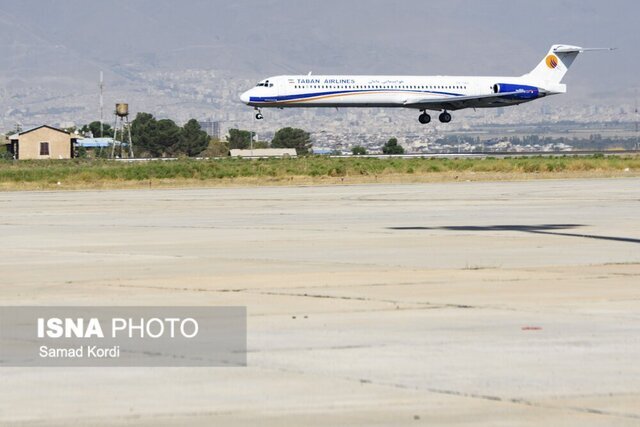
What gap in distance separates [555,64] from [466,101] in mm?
15034

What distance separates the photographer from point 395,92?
99625 millimetres

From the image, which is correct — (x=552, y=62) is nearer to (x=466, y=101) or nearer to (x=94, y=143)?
(x=466, y=101)

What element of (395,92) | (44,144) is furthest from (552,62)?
(44,144)

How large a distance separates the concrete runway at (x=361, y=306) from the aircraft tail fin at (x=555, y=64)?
78014 mm

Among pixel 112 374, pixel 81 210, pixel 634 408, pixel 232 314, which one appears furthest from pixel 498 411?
pixel 81 210

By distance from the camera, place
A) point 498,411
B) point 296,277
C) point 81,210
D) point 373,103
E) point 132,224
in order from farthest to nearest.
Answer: point 373,103 → point 81,210 → point 132,224 → point 296,277 → point 498,411

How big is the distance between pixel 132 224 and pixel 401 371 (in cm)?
2143

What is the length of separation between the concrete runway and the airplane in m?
60.3

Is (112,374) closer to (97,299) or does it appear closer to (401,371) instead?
(401,371)

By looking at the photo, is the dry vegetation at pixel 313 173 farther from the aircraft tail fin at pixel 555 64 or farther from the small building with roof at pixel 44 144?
the small building with roof at pixel 44 144

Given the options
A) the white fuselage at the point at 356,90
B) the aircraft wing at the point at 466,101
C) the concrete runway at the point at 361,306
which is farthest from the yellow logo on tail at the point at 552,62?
the concrete runway at the point at 361,306

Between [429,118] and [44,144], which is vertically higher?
[429,118]

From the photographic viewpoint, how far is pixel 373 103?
9962cm

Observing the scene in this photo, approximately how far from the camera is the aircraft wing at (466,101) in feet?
334
